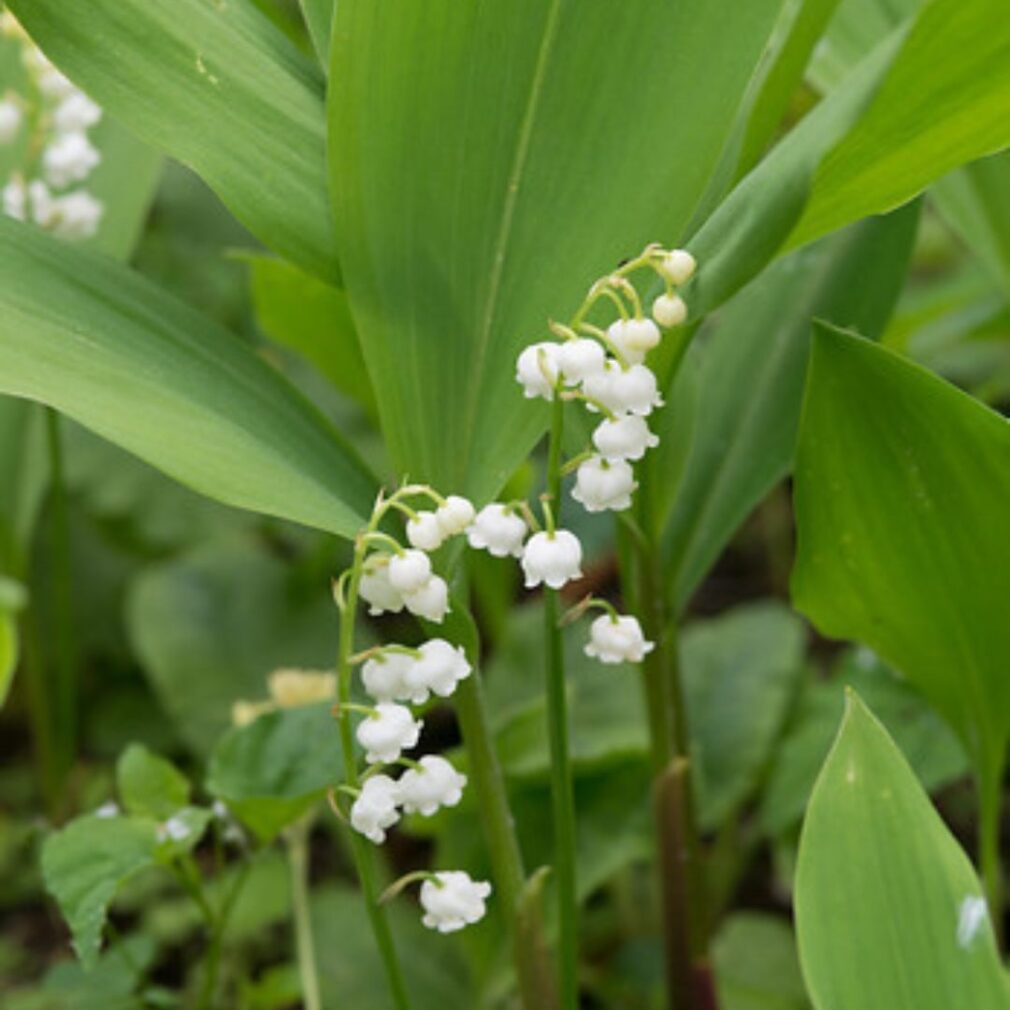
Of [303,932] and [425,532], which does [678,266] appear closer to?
[425,532]

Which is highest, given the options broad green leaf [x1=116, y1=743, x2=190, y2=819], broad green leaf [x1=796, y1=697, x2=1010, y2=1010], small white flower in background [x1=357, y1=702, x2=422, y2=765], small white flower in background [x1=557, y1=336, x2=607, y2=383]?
broad green leaf [x1=116, y1=743, x2=190, y2=819]

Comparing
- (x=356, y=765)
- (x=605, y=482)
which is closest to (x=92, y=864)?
(x=356, y=765)

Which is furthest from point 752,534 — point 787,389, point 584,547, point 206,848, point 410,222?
A: point 410,222

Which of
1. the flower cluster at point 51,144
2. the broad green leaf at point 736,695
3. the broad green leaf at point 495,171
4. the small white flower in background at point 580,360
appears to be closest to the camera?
the small white flower in background at point 580,360

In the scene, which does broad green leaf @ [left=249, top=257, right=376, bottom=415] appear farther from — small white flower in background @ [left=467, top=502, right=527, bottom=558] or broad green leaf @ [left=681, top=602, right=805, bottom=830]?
small white flower in background @ [left=467, top=502, right=527, bottom=558]

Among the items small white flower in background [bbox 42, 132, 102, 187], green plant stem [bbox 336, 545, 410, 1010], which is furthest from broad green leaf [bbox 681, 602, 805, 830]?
small white flower in background [bbox 42, 132, 102, 187]

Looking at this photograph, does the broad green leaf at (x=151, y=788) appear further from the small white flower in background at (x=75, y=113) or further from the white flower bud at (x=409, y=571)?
the small white flower in background at (x=75, y=113)

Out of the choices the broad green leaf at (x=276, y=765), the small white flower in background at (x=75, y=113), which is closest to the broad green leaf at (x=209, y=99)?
the broad green leaf at (x=276, y=765)
